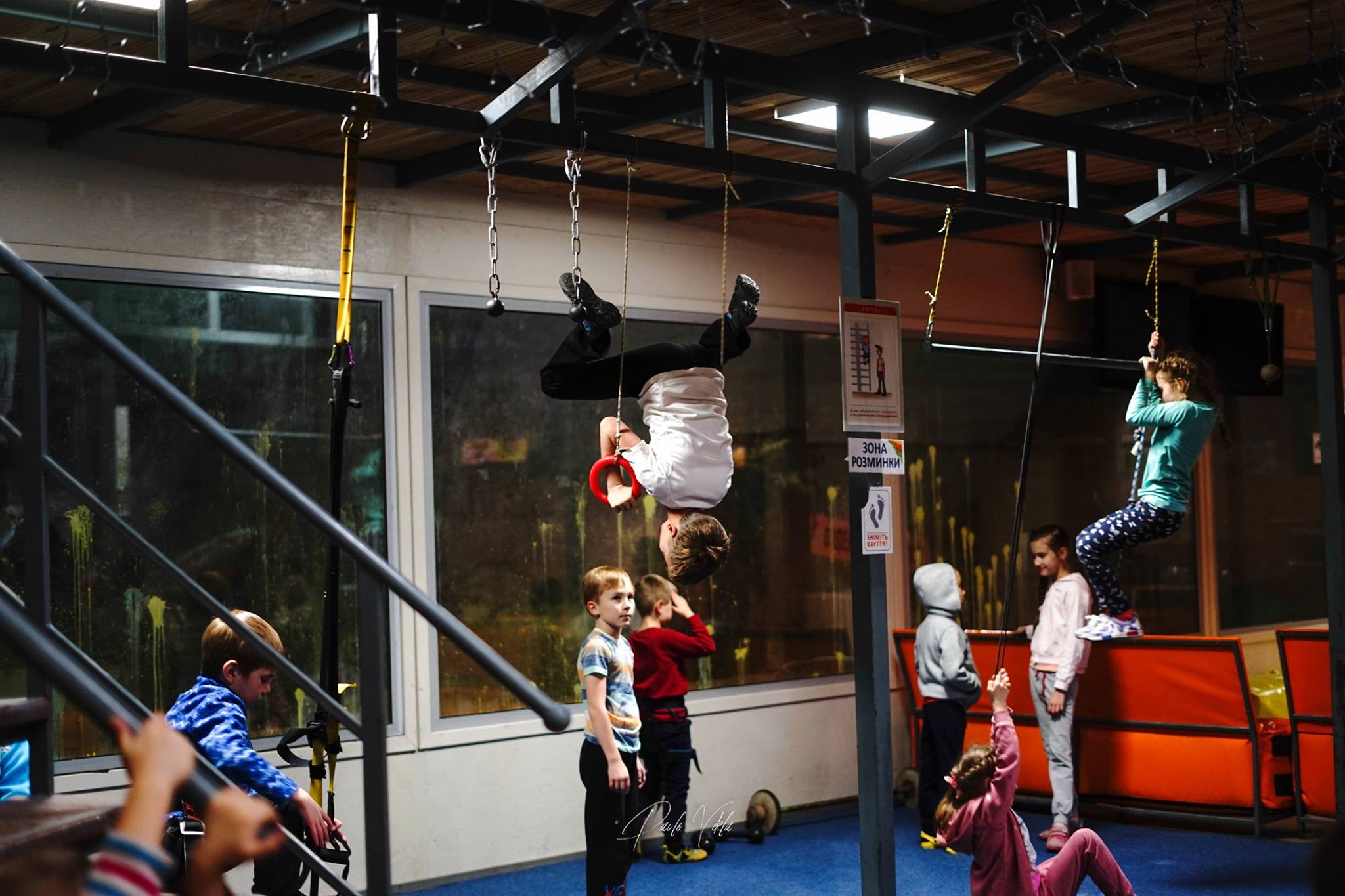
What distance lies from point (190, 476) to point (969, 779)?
3350 millimetres

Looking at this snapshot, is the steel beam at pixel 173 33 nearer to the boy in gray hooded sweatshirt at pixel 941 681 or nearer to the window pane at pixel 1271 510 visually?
the boy in gray hooded sweatshirt at pixel 941 681

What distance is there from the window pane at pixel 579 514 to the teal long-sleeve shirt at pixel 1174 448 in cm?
287

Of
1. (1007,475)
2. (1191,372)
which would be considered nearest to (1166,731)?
(1007,475)

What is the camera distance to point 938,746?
25.3 ft

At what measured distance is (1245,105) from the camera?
18.1 feet

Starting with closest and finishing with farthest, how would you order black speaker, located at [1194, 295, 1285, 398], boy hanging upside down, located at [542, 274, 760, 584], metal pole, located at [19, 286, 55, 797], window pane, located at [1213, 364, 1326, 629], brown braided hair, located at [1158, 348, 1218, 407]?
metal pole, located at [19, 286, 55, 797] → boy hanging upside down, located at [542, 274, 760, 584] → brown braided hair, located at [1158, 348, 1218, 407] → black speaker, located at [1194, 295, 1285, 398] → window pane, located at [1213, 364, 1326, 629]

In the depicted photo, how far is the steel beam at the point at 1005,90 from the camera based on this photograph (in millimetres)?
4148

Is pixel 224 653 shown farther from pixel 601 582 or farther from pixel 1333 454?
pixel 1333 454

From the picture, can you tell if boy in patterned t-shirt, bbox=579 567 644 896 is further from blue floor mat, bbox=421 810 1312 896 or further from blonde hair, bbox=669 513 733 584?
blue floor mat, bbox=421 810 1312 896

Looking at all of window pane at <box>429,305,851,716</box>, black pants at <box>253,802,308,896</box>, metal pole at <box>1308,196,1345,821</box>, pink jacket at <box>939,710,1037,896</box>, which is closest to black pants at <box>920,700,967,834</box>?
window pane at <box>429,305,851,716</box>

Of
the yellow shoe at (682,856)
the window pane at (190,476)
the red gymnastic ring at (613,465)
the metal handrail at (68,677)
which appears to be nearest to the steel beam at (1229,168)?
the red gymnastic ring at (613,465)

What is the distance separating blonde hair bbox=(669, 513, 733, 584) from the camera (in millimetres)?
4574

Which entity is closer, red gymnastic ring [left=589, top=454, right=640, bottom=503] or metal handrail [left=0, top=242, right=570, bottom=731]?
metal handrail [left=0, top=242, right=570, bottom=731]

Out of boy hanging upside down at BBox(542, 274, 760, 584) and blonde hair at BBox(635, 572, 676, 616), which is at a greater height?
boy hanging upside down at BBox(542, 274, 760, 584)
